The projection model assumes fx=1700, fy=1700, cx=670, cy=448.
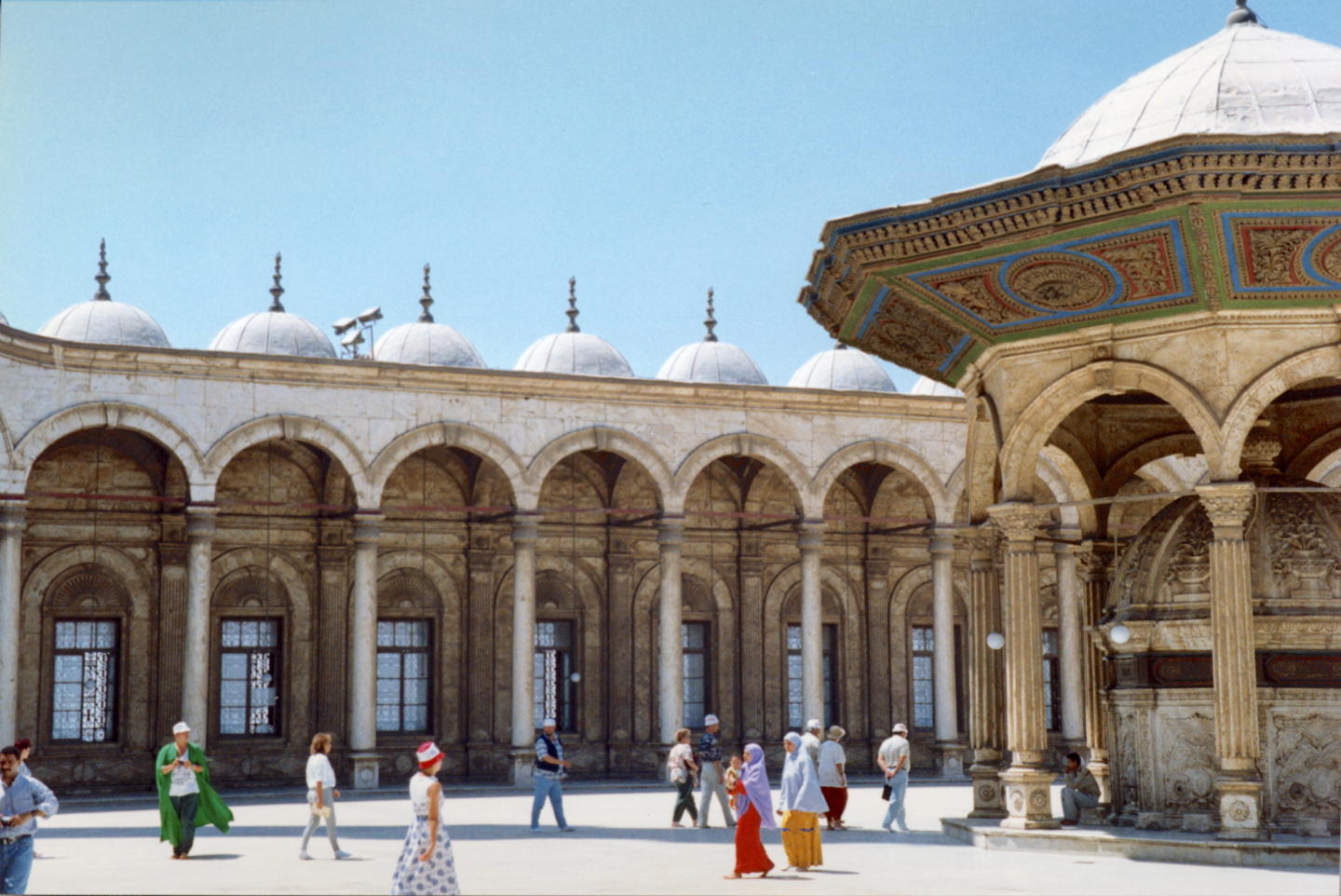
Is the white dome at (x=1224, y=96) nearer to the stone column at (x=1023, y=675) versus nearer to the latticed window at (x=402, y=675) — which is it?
the stone column at (x=1023, y=675)

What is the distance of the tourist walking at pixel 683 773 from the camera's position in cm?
1608

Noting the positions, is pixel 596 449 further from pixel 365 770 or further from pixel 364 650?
pixel 365 770

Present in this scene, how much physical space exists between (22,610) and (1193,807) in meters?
16.1

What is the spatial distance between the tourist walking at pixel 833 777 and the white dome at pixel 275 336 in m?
14.1

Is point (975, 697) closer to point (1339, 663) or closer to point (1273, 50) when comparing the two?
point (1339, 663)

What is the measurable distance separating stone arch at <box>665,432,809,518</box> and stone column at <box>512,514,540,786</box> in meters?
2.36

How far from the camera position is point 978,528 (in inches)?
586

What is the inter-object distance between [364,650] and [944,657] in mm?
8663

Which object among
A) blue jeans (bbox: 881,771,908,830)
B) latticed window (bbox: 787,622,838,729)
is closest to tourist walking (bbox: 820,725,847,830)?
blue jeans (bbox: 881,771,908,830)

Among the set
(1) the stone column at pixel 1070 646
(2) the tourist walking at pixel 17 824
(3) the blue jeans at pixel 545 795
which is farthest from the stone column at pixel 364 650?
(2) the tourist walking at pixel 17 824

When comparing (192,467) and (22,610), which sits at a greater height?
(192,467)

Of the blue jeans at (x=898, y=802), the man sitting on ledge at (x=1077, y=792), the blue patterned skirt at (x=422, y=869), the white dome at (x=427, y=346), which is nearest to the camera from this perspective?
the blue patterned skirt at (x=422, y=869)

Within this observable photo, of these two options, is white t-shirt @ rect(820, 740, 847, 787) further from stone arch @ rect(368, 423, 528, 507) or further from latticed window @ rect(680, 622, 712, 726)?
latticed window @ rect(680, 622, 712, 726)

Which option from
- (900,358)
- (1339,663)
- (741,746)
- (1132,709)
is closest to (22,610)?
(741,746)
